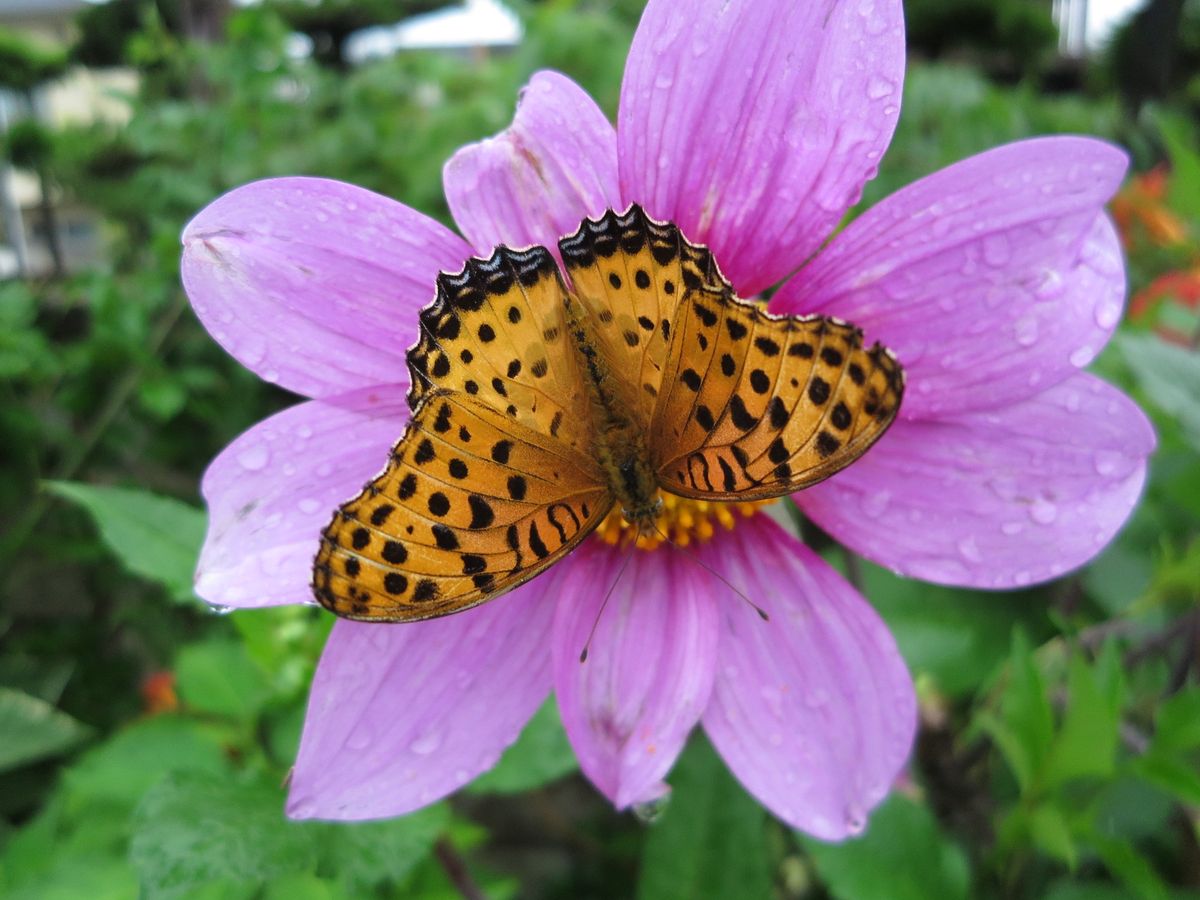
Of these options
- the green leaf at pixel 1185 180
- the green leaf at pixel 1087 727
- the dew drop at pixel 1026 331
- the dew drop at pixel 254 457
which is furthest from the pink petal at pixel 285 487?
the green leaf at pixel 1185 180

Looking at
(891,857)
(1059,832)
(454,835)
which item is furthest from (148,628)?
(1059,832)

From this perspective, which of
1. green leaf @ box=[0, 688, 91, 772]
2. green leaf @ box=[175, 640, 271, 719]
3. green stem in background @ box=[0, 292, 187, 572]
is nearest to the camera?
green leaf @ box=[175, 640, 271, 719]

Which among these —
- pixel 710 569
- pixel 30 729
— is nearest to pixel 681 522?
pixel 710 569

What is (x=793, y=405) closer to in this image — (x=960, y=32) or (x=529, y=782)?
(x=529, y=782)

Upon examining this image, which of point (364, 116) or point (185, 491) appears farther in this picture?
point (364, 116)

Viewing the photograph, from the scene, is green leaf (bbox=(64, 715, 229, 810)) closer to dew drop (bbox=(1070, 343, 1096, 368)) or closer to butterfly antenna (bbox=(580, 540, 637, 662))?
butterfly antenna (bbox=(580, 540, 637, 662))

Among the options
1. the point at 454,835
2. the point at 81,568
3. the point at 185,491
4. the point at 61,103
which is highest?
the point at 454,835

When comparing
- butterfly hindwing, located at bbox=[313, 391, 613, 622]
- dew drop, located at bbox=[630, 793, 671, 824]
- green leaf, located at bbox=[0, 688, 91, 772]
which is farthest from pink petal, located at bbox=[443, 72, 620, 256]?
green leaf, located at bbox=[0, 688, 91, 772]
